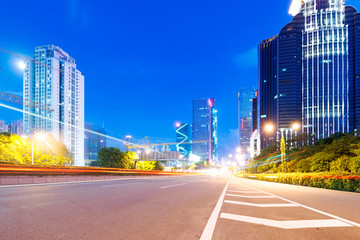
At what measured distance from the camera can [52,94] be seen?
433 ft

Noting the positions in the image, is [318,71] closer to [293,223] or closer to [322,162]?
[322,162]

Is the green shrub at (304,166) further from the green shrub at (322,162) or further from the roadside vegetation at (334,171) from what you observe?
the green shrub at (322,162)

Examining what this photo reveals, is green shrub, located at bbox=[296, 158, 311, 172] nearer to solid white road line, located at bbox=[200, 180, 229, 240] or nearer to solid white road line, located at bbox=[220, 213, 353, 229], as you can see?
Answer: solid white road line, located at bbox=[220, 213, 353, 229]

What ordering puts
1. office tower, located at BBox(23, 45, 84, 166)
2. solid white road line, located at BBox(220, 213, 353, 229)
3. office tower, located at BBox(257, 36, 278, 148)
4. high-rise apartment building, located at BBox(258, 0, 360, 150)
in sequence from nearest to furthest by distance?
solid white road line, located at BBox(220, 213, 353, 229) < office tower, located at BBox(23, 45, 84, 166) < high-rise apartment building, located at BBox(258, 0, 360, 150) < office tower, located at BBox(257, 36, 278, 148)

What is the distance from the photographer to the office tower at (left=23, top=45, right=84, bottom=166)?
5231 inches

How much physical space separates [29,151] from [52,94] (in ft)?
317

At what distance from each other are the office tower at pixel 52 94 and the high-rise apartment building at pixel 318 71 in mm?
131818

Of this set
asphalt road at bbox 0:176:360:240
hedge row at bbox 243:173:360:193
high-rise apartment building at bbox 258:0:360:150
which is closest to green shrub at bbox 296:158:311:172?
hedge row at bbox 243:173:360:193

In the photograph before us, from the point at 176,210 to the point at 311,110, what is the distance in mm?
159639

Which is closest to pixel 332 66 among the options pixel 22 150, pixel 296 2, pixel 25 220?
pixel 296 2

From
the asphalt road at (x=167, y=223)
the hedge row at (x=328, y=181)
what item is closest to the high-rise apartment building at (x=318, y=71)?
the hedge row at (x=328, y=181)

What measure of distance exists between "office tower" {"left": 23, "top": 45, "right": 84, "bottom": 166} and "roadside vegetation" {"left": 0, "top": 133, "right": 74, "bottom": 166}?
7509 centimetres

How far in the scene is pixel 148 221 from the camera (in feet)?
17.1

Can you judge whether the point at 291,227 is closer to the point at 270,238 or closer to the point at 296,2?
the point at 270,238
